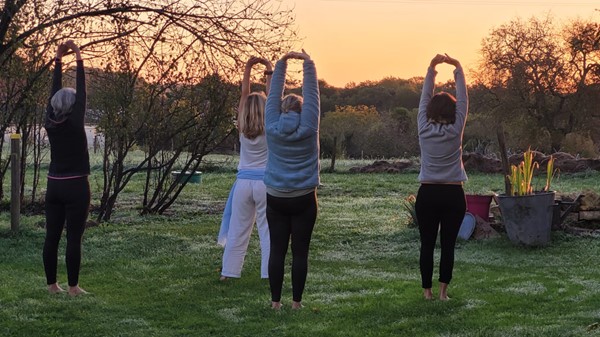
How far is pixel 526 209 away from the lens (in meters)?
9.34

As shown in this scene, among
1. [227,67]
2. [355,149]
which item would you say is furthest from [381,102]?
[227,67]

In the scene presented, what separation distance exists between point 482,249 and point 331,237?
2.10 m

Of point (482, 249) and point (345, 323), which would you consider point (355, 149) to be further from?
point (345, 323)

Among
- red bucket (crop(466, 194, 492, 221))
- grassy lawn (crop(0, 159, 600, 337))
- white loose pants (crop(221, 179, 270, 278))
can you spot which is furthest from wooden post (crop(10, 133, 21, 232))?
red bucket (crop(466, 194, 492, 221))

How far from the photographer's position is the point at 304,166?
18.7ft

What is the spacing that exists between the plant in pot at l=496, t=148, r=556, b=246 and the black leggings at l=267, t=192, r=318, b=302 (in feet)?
13.3

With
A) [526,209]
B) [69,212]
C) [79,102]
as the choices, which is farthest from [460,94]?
[526,209]

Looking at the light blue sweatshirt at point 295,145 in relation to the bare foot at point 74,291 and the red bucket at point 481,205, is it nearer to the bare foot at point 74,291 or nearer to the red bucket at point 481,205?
the bare foot at point 74,291

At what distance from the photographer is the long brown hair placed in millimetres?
6051

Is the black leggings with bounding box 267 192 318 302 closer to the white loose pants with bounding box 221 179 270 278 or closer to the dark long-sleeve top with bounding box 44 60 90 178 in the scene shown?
the white loose pants with bounding box 221 179 270 278

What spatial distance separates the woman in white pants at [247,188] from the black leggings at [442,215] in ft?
4.50

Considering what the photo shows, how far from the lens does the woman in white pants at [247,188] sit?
6527 mm

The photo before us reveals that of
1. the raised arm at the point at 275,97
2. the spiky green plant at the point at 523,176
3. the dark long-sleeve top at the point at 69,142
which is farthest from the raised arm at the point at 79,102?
the spiky green plant at the point at 523,176

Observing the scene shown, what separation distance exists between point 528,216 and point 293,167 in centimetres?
449
